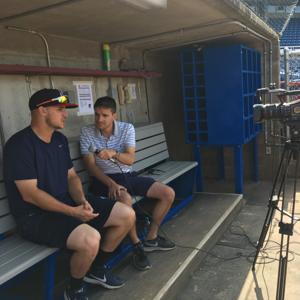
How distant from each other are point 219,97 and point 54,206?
105 inches

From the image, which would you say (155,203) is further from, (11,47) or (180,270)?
(11,47)

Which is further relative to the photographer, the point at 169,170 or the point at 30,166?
the point at 169,170

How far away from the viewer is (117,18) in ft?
9.56

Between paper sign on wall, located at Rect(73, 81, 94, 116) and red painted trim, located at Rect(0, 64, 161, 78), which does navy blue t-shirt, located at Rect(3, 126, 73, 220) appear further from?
paper sign on wall, located at Rect(73, 81, 94, 116)

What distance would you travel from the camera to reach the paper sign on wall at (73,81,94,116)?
3480 millimetres

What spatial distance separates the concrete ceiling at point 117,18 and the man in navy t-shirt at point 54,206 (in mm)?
575

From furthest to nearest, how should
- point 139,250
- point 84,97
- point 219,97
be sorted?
point 219,97
point 84,97
point 139,250


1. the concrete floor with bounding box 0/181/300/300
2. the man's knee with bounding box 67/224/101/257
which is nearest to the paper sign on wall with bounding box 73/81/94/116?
the concrete floor with bounding box 0/181/300/300

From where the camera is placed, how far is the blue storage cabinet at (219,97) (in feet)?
13.9

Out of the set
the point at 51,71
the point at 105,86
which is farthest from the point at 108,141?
the point at 105,86

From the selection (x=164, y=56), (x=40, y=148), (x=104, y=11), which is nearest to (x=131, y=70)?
(x=164, y=56)

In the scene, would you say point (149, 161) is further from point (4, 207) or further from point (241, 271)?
point (4, 207)

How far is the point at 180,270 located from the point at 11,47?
6.61ft

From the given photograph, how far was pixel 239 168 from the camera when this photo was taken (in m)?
4.36
